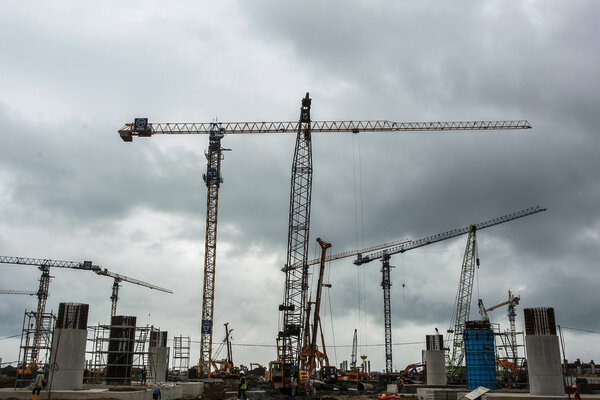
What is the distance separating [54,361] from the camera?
1021 inches

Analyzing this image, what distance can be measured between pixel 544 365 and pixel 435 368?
67.8ft

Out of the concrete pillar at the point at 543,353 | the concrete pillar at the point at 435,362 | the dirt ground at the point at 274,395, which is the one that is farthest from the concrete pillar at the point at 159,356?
the concrete pillar at the point at 543,353

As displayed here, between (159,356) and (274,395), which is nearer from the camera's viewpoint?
(274,395)

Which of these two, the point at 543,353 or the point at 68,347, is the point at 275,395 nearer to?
the point at 68,347

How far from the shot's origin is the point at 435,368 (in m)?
46.1

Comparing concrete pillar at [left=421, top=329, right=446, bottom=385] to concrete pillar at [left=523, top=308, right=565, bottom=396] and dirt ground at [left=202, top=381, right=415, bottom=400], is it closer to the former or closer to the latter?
dirt ground at [left=202, top=381, right=415, bottom=400]

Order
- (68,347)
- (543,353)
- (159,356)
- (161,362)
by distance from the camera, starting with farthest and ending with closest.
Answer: (159,356), (161,362), (543,353), (68,347)

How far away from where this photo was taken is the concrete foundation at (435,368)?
4581cm

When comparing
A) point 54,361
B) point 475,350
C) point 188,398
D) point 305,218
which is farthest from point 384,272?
point 54,361

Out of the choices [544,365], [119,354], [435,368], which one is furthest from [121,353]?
[435,368]

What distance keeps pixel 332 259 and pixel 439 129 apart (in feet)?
145

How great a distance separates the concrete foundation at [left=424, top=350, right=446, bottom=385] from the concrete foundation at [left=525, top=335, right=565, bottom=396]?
1992 centimetres

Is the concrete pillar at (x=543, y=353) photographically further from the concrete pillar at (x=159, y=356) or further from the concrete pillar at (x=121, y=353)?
the concrete pillar at (x=159, y=356)

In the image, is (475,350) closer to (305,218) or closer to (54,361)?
(305,218)
